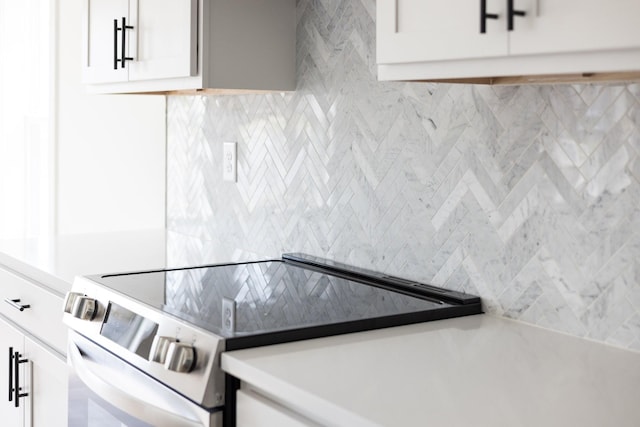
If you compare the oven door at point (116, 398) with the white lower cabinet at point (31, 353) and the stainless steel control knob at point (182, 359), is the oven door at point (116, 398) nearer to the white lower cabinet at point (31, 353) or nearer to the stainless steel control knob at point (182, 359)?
the stainless steel control knob at point (182, 359)

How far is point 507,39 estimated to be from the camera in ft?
3.76

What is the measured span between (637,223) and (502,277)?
327mm

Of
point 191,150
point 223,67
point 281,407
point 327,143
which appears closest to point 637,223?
point 281,407

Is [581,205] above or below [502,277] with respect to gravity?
above

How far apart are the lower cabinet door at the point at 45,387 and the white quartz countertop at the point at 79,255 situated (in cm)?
19

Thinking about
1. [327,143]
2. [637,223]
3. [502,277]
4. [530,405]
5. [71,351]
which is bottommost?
[71,351]

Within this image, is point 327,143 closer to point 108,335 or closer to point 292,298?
point 292,298

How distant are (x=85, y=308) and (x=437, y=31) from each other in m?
0.99

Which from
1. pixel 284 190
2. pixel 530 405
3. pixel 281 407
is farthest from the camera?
pixel 284 190

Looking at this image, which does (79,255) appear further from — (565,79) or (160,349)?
(565,79)

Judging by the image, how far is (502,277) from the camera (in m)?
1.60

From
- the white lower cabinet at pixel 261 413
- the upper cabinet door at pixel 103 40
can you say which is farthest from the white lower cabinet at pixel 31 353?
the white lower cabinet at pixel 261 413

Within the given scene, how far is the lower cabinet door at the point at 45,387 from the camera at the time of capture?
6.72ft

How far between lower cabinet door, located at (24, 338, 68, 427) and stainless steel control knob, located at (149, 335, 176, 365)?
0.70 meters
